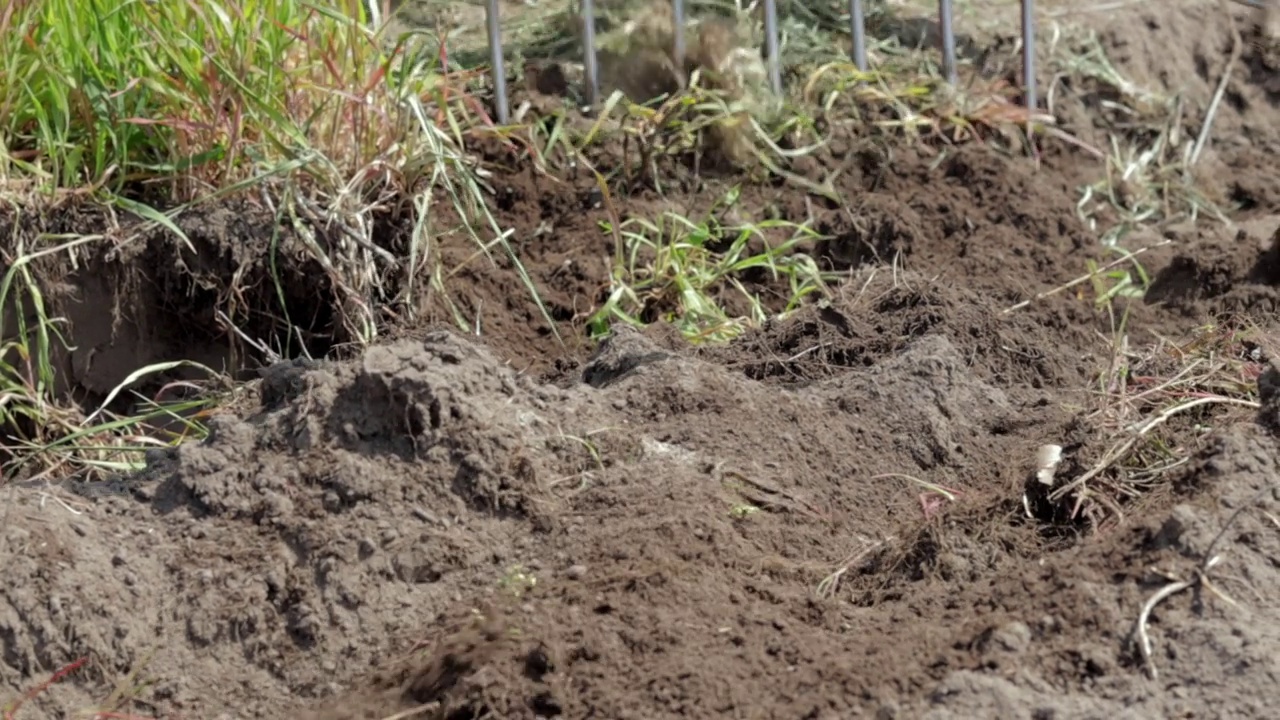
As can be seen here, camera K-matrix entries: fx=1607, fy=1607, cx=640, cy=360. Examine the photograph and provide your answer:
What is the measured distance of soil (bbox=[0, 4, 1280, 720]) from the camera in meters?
2.26

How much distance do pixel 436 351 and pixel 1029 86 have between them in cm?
265

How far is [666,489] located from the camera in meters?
2.77

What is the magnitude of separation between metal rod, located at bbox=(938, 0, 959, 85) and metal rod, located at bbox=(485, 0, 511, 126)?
1366mm

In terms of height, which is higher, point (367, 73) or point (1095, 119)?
point (367, 73)

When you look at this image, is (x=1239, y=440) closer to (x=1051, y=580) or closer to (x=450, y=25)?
(x=1051, y=580)

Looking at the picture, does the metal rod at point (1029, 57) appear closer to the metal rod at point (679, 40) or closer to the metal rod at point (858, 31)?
the metal rod at point (858, 31)

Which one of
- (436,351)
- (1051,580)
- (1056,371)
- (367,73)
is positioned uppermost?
(367,73)

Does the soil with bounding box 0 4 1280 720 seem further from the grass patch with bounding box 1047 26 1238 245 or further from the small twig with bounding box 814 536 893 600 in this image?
the grass patch with bounding box 1047 26 1238 245

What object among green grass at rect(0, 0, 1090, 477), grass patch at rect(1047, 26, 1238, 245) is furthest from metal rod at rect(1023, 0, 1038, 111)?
green grass at rect(0, 0, 1090, 477)

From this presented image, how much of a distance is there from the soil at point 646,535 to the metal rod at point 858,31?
1264 millimetres

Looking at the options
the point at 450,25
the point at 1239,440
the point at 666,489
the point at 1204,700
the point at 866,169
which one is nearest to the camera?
the point at 1204,700

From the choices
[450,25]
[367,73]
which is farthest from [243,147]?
[450,25]

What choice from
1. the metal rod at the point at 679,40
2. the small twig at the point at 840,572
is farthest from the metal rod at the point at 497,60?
the small twig at the point at 840,572

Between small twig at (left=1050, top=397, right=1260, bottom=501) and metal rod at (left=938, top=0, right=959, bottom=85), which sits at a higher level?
metal rod at (left=938, top=0, right=959, bottom=85)
